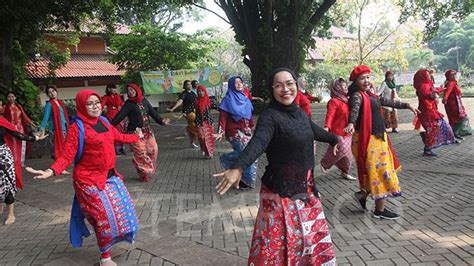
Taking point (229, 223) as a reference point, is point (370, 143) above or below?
above

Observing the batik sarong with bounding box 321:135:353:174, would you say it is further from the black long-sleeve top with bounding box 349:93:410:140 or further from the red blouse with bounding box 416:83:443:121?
the red blouse with bounding box 416:83:443:121

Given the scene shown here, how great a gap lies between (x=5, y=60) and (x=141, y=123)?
6167 millimetres

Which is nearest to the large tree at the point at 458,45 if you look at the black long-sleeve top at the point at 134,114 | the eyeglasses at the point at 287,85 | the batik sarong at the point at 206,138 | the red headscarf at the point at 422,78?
the red headscarf at the point at 422,78

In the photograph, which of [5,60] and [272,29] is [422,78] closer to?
[272,29]

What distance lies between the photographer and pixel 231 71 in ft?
150

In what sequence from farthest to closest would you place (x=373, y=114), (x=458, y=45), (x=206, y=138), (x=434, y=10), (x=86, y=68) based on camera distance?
(x=458, y=45) → (x=86, y=68) → (x=434, y=10) → (x=206, y=138) → (x=373, y=114)

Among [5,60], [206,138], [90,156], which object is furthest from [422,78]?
[5,60]

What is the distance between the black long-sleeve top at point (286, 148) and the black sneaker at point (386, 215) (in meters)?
2.19

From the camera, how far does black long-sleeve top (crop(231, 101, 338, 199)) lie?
276 cm

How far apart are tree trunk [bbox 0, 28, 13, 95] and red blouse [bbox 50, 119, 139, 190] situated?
836 cm

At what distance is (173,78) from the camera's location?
62.3 feet

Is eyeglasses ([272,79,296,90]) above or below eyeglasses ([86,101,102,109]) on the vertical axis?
above

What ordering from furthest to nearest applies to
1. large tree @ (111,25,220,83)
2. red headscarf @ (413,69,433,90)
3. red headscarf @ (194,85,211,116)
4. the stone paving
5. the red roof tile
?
the red roof tile, large tree @ (111,25,220,83), red headscarf @ (194,85,211,116), red headscarf @ (413,69,433,90), the stone paving

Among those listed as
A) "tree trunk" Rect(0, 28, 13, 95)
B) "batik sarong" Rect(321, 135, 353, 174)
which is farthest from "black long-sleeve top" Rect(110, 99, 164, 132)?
"tree trunk" Rect(0, 28, 13, 95)
